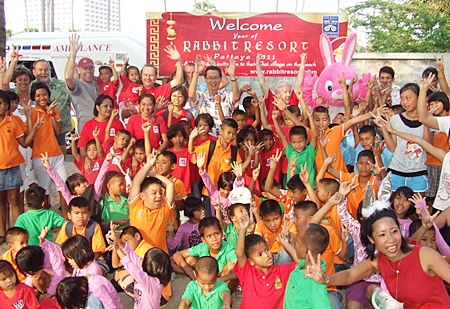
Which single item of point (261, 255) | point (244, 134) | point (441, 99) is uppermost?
point (441, 99)

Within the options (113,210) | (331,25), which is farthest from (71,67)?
(331,25)

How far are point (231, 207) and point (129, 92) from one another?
11.5ft

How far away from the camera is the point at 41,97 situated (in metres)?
Answer: 5.65

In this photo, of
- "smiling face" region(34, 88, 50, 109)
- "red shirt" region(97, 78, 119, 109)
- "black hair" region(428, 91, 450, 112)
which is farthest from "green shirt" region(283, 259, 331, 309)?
"red shirt" region(97, 78, 119, 109)

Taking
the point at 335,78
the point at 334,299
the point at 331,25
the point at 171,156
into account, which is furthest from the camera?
the point at 331,25

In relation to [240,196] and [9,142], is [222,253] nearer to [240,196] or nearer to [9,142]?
[240,196]

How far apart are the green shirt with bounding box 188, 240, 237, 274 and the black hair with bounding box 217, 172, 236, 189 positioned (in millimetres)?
850

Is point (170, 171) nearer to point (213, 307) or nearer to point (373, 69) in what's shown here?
point (213, 307)

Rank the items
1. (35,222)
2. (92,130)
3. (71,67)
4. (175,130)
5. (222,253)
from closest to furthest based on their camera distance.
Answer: (222,253) → (35,222) → (175,130) → (92,130) → (71,67)

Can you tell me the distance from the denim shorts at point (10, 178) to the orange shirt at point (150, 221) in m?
1.64

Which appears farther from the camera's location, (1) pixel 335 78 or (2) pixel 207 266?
(1) pixel 335 78

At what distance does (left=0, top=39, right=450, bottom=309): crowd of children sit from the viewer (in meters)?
3.18

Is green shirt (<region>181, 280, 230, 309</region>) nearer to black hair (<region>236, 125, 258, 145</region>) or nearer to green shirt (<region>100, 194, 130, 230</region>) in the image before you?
green shirt (<region>100, 194, 130, 230</region>)

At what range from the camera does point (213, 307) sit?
11.3ft
